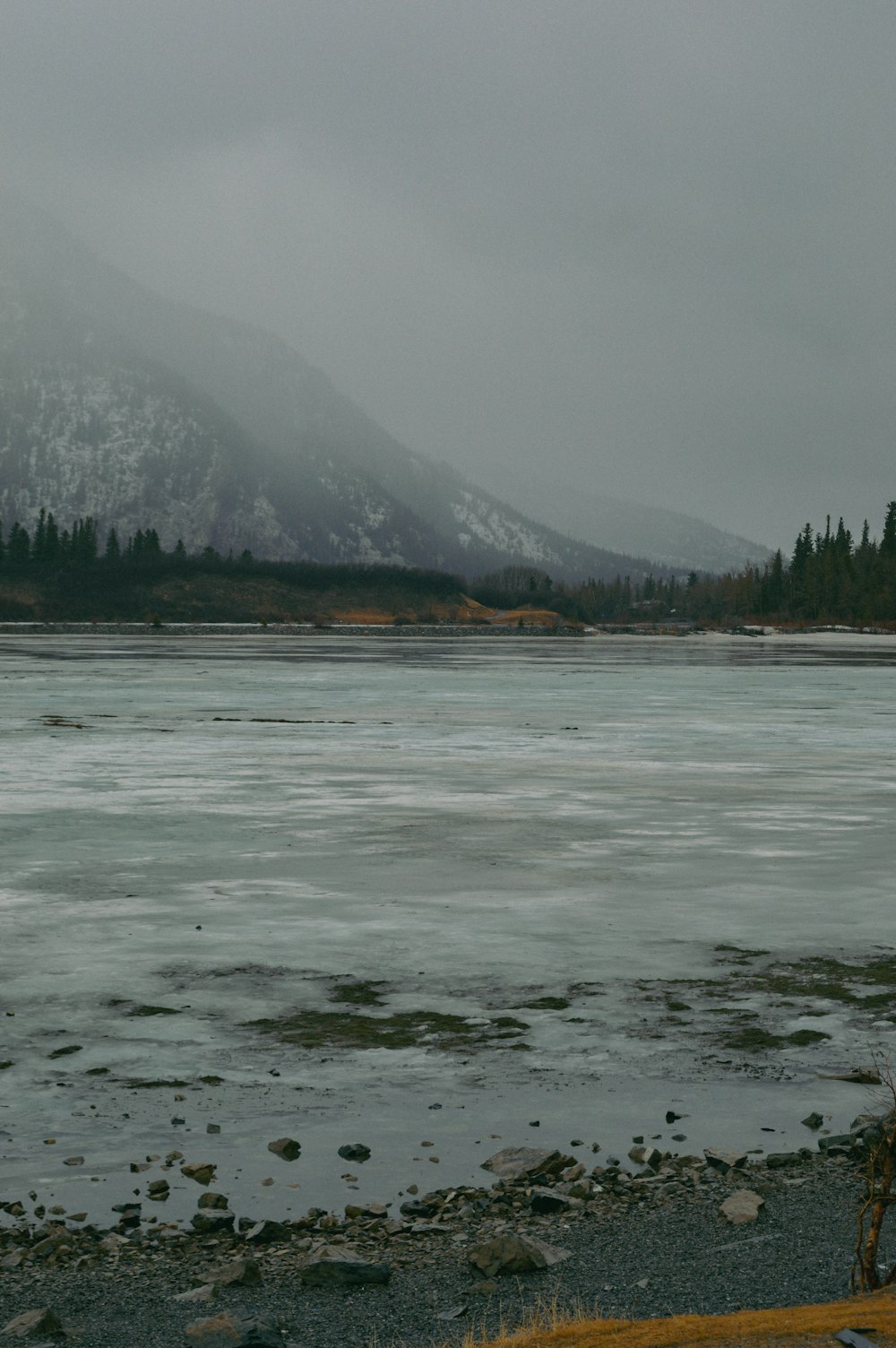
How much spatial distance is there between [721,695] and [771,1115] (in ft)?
156

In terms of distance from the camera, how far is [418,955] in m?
12.7

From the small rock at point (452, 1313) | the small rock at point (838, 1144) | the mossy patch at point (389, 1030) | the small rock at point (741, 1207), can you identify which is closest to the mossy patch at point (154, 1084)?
the mossy patch at point (389, 1030)

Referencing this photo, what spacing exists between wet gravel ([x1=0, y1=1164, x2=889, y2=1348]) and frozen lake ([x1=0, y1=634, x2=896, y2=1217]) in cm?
86

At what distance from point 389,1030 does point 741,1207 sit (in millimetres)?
3767

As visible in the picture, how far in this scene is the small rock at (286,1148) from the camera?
7945 mm

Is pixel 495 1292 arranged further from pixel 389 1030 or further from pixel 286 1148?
pixel 389 1030

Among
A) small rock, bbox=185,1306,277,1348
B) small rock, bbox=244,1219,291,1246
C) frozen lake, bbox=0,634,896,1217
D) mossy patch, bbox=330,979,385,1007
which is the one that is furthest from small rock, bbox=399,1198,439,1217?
mossy patch, bbox=330,979,385,1007

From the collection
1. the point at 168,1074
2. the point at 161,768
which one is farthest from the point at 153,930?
the point at 161,768

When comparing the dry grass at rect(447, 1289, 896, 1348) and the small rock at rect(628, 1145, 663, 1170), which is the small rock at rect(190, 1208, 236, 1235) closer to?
the dry grass at rect(447, 1289, 896, 1348)

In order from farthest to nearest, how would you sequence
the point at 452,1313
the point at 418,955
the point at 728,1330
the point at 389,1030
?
1. the point at 418,955
2. the point at 389,1030
3. the point at 452,1313
4. the point at 728,1330

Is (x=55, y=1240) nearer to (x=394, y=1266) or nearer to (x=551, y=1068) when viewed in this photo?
(x=394, y=1266)

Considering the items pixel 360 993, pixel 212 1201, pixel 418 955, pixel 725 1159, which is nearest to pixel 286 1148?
pixel 212 1201

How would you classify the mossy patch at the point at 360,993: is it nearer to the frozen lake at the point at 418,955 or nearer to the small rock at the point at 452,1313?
the frozen lake at the point at 418,955

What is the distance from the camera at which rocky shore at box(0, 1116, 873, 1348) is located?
6.07 m
